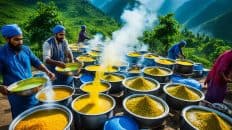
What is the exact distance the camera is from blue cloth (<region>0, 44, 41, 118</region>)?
3318 mm

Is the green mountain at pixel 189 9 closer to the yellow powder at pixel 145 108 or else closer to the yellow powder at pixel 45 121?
the yellow powder at pixel 145 108

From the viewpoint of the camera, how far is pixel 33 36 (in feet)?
40.9

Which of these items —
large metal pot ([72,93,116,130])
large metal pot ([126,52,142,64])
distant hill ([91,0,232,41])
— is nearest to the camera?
large metal pot ([72,93,116,130])

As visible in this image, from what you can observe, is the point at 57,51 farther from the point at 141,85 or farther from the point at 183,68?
the point at 183,68

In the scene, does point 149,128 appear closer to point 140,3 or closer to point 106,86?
point 106,86

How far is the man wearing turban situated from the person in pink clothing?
3.08 meters

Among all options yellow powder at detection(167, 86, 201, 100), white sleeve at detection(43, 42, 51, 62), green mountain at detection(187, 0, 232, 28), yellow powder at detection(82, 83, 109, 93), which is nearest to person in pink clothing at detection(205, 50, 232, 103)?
yellow powder at detection(167, 86, 201, 100)

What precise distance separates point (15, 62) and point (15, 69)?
0.11 m

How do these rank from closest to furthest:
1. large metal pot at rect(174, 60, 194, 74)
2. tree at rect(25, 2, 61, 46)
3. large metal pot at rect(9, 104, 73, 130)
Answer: large metal pot at rect(9, 104, 73, 130) → large metal pot at rect(174, 60, 194, 74) → tree at rect(25, 2, 61, 46)

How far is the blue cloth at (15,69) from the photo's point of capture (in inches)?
131

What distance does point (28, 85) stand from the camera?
11.0ft

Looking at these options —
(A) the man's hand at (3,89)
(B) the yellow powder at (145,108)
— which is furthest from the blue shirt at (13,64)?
(B) the yellow powder at (145,108)

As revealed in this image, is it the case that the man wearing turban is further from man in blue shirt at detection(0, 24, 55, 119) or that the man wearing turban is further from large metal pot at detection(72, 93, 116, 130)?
large metal pot at detection(72, 93, 116, 130)

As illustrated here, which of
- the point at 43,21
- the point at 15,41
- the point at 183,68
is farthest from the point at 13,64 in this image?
the point at 43,21
